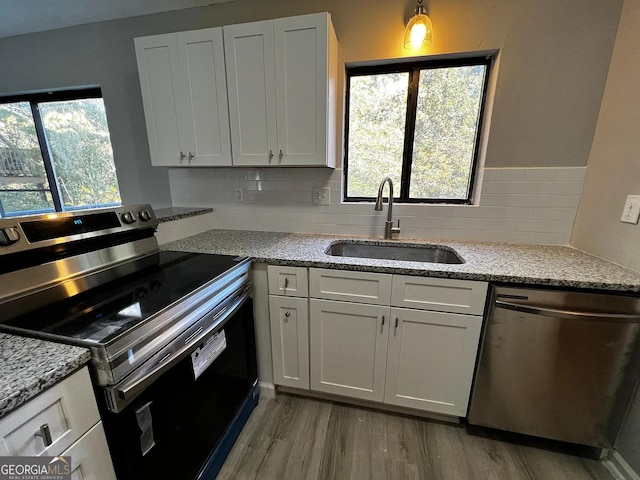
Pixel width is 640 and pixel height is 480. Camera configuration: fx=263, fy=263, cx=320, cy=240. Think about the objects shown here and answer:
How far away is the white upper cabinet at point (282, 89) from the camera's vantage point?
139cm

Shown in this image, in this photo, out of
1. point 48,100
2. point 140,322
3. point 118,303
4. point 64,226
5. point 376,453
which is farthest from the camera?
point 48,100

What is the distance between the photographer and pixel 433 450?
1298 mm

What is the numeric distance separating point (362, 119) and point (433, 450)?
194 centimetres

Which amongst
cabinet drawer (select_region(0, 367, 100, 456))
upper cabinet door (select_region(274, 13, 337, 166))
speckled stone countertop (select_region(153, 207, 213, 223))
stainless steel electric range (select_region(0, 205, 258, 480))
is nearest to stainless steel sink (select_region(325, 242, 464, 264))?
upper cabinet door (select_region(274, 13, 337, 166))

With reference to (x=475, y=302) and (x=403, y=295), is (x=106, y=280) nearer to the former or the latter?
(x=403, y=295)

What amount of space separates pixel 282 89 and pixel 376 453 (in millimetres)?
1954

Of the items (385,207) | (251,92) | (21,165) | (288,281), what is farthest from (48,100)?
(385,207)

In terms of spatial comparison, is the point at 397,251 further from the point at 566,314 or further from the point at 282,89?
the point at 282,89

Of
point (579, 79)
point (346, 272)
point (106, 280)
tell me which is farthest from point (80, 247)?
point (579, 79)

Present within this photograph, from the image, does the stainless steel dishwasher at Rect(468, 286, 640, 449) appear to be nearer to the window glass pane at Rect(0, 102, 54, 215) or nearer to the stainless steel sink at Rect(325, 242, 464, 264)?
the stainless steel sink at Rect(325, 242, 464, 264)

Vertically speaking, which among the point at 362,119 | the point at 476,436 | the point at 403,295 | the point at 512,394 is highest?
the point at 362,119

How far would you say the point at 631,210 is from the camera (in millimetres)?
1195

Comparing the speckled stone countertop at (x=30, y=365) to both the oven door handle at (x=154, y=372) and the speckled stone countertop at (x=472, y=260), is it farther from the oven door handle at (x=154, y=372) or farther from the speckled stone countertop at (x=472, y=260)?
the speckled stone countertop at (x=472, y=260)

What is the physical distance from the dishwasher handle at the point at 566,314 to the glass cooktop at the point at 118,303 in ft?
4.09
